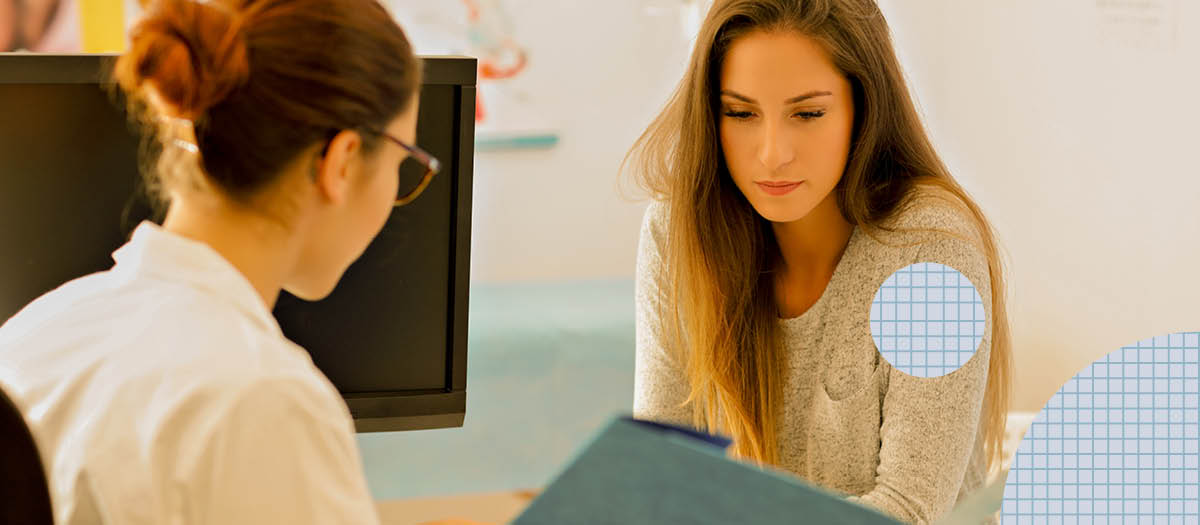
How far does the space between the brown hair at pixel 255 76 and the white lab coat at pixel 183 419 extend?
102mm

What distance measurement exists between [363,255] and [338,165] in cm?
39

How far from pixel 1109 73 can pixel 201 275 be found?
2600 millimetres

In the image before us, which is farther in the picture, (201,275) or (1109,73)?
(1109,73)

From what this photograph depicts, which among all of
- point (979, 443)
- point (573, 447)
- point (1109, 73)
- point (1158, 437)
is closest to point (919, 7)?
point (1109, 73)

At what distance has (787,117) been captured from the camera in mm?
1276

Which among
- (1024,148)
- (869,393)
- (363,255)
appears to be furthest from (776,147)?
(1024,148)

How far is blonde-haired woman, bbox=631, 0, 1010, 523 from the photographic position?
1262mm

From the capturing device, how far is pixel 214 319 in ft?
2.32

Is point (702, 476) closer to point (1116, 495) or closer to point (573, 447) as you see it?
point (1116, 495)

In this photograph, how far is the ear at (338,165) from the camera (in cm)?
79

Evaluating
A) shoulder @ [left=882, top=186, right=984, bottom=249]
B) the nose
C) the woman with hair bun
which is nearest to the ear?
the woman with hair bun

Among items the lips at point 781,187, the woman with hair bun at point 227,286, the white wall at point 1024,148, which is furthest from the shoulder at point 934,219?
the white wall at point 1024,148
